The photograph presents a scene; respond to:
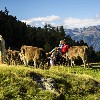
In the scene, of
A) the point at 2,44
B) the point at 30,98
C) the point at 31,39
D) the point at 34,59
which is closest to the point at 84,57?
the point at 34,59

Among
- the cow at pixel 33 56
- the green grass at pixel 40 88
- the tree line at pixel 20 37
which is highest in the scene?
the tree line at pixel 20 37

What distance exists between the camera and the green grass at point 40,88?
36.9 feet

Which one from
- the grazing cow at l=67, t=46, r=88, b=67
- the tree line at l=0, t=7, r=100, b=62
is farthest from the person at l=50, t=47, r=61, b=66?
the tree line at l=0, t=7, r=100, b=62

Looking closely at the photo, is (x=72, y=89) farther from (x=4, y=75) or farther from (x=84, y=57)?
(x=84, y=57)

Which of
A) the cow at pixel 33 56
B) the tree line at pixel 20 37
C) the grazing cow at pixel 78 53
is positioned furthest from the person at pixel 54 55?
the tree line at pixel 20 37

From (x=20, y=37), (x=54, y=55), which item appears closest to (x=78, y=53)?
(x=54, y=55)

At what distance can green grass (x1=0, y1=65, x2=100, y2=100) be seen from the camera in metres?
11.2

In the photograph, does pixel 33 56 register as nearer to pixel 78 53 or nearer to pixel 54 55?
pixel 54 55

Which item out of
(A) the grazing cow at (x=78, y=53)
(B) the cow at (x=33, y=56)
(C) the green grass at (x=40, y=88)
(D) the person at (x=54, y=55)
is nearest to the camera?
(C) the green grass at (x=40, y=88)

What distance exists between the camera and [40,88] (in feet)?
39.1

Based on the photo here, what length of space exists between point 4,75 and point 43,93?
5.25ft

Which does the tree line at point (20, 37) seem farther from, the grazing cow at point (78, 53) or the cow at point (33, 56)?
the cow at point (33, 56)

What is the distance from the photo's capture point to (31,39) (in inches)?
6093

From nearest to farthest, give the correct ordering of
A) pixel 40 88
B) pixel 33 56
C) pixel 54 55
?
pixel 40 88, pixel 33 56, pixel 54 55
